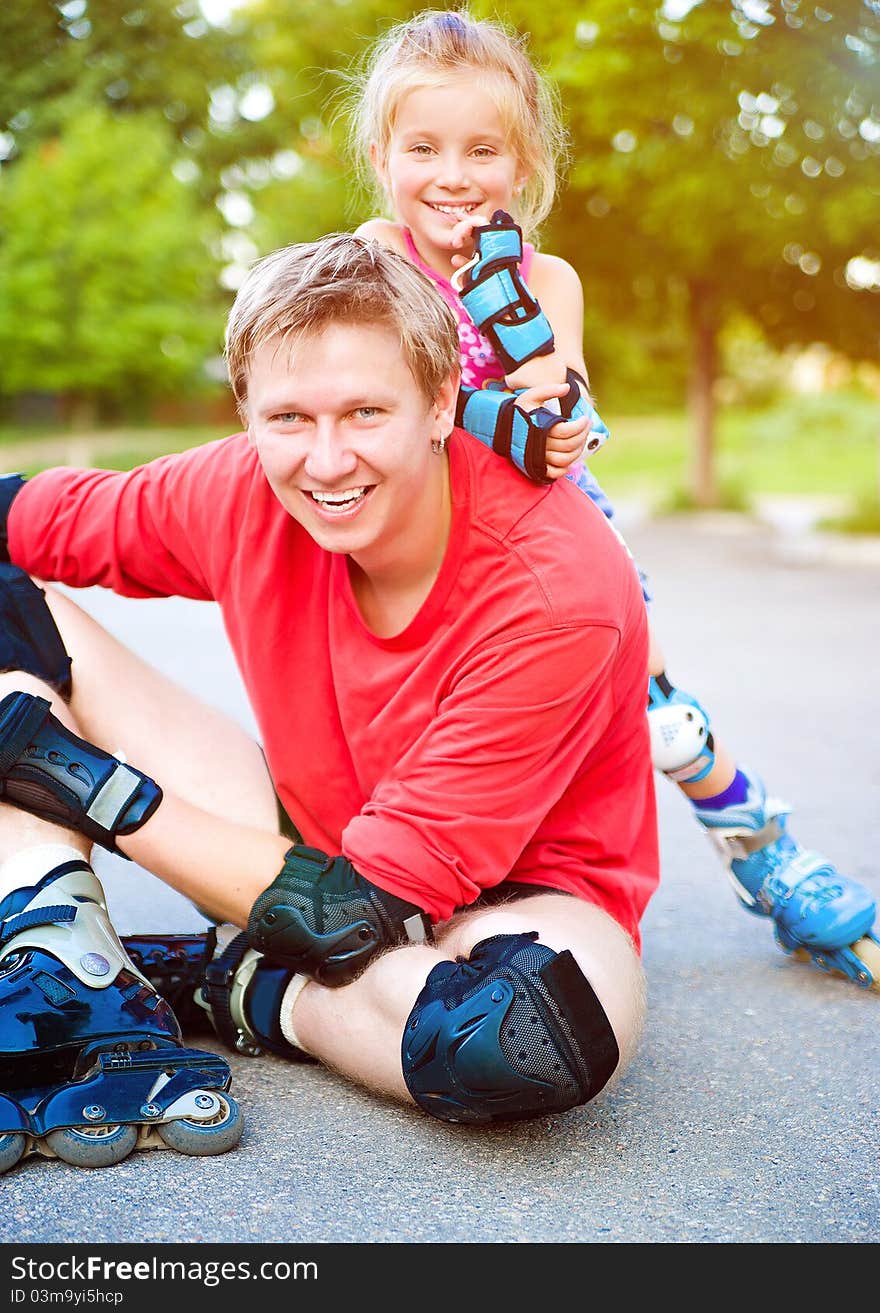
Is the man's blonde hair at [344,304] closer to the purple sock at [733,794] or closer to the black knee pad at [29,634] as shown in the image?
the black knee pad at [29,634]

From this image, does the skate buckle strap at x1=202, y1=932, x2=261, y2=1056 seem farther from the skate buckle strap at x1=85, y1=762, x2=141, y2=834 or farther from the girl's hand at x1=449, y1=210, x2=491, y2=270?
the girl's hand at x1=449, y1=210, x2=491, y2=270

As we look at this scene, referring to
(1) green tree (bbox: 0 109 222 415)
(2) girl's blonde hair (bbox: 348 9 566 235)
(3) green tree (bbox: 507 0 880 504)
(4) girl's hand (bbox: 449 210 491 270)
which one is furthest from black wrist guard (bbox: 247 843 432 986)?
(1) green tree (bbox: 0 109 222 415)

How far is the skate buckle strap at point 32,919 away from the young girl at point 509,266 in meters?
1.15

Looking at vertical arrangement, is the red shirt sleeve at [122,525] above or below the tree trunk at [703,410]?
above

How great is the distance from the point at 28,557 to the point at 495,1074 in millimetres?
1166

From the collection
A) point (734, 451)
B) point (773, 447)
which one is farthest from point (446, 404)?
point (773, 447)

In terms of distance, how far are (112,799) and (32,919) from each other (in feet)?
0.64

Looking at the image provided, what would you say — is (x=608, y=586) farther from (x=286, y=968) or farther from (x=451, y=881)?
(x=286, y=968)

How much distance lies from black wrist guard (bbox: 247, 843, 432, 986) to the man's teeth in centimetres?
49

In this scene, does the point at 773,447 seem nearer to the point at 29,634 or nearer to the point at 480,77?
the point at 480,77

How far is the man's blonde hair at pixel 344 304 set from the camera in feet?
6.93

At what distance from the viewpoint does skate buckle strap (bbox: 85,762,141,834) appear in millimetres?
2178

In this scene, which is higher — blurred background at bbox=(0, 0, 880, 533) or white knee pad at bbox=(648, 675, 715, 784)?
blurred background at bbox=(0, 0, 880, 533)

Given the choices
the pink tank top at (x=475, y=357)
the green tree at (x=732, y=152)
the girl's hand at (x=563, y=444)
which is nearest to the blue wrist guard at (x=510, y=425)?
the girl's hand at (x=563, y=444)
